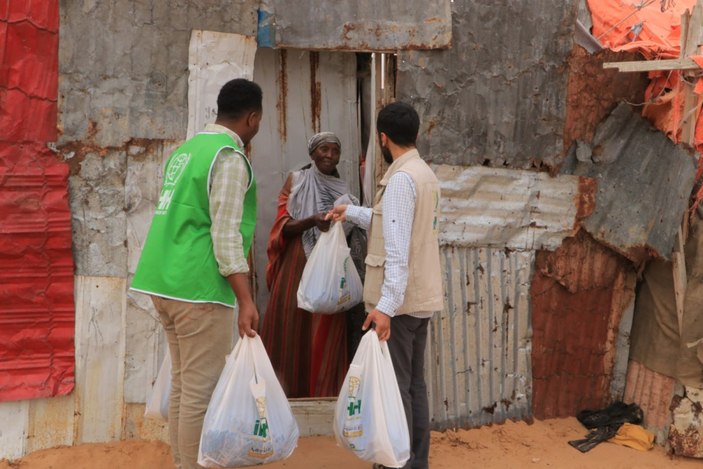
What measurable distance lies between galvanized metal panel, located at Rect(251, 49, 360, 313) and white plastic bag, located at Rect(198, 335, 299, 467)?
2.18 metres

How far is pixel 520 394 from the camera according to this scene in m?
5.26

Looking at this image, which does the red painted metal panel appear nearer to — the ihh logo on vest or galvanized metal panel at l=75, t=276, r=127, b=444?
galvanized metal panel at l=75, t=276, r=127, b=444

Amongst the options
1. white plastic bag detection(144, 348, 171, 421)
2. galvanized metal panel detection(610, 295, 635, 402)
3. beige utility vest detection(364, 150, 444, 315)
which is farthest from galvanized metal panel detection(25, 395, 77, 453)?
galvanized metal panel detection(610, 295, 635, 402)

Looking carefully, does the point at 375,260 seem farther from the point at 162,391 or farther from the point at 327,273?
the point at 162,391

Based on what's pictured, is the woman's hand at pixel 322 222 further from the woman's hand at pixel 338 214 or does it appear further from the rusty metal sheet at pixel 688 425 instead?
the rusty metal sheet at pixel 688 425

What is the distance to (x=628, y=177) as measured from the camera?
5176 millimetres

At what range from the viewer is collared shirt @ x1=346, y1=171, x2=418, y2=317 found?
3723 mm

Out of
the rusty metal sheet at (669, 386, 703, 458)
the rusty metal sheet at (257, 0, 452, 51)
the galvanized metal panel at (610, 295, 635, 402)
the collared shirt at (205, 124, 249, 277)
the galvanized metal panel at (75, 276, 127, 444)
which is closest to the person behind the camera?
the collared shirt at (205, 124, 249, 277)

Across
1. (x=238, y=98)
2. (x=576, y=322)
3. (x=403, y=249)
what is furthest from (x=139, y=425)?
(x=576, y=322)

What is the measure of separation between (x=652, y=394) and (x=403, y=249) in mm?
2419

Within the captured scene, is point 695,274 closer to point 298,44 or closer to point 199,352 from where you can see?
point 298,44

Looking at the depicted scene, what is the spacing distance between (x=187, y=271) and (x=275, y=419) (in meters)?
0.76

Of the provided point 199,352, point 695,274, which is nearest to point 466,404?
point 695,274

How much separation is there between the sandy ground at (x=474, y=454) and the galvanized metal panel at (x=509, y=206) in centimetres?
118
